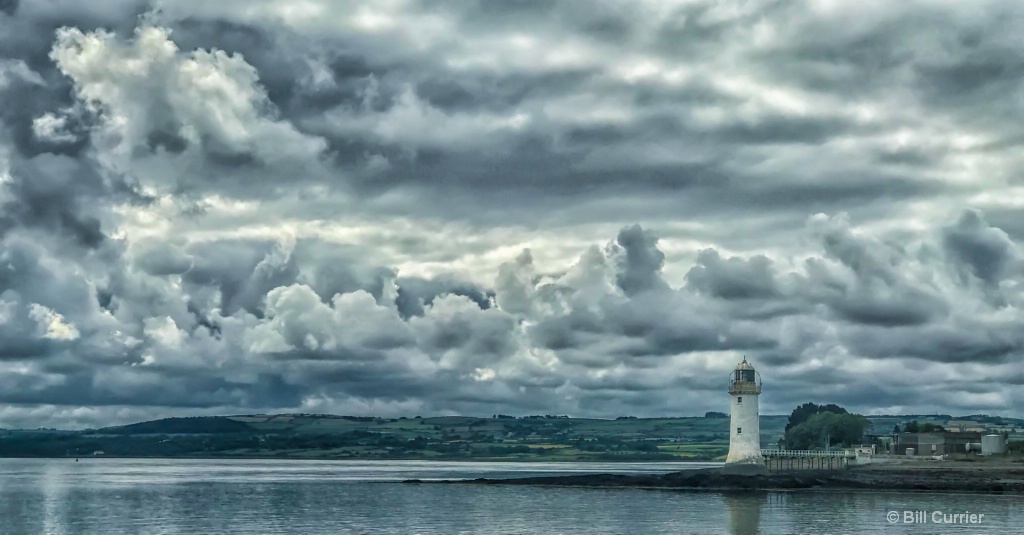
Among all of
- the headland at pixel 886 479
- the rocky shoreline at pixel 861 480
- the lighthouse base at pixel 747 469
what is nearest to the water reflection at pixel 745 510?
the lighthouse base at pixel 747 469

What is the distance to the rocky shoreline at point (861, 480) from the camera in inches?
4232

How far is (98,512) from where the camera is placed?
330 ft

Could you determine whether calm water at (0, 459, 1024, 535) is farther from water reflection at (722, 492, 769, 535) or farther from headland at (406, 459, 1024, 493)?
headland at (406, 459, 1024, 493)

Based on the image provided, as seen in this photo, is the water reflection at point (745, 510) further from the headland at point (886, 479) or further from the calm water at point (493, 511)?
the headland at point (886, 479)

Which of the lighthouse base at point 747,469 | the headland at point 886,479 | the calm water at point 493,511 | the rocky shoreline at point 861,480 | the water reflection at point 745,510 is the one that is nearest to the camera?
the water reflection at point 745,510

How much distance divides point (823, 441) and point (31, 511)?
102m

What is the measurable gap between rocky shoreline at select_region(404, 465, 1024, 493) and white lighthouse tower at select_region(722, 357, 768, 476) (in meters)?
1.73

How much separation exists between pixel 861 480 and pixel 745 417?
13.0 meters

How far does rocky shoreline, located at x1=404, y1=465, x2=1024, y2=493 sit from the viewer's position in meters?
108

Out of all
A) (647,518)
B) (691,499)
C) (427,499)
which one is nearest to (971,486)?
(691,499)

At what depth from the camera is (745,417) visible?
114 m

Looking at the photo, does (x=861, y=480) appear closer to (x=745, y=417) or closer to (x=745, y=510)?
(x=745, y=417)

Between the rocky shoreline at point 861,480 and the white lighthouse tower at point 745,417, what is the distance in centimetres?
173

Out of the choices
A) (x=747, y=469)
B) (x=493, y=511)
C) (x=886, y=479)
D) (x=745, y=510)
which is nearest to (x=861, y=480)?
(x=886, y=479)
